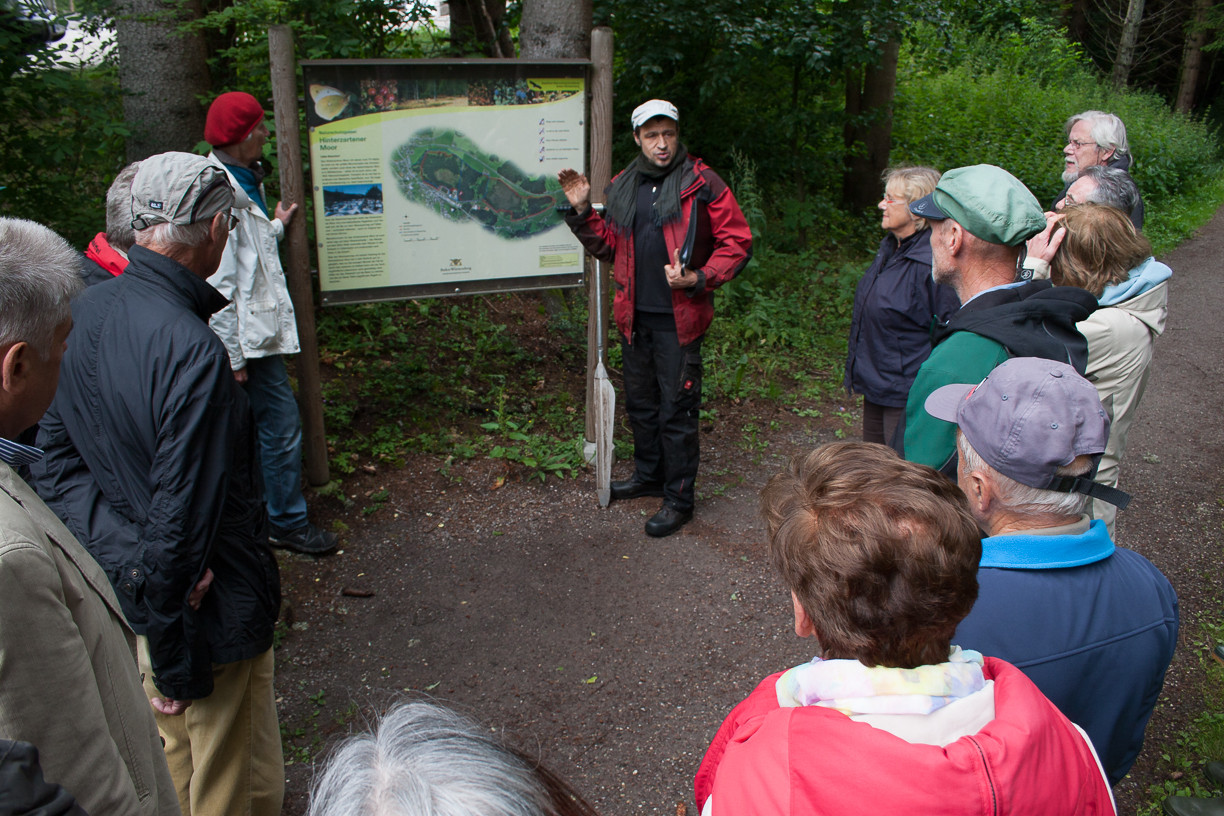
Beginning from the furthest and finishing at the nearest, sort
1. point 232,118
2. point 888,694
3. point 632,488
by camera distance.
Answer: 1. point 632,488
2. point 232,118
3. point 888,694

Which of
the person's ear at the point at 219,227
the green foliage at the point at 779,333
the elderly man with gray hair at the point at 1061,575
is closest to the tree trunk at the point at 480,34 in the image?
the green foliage at the point at 779,333

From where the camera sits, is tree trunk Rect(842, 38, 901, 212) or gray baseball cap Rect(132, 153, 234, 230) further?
tree trunk Rect(842, 38, 901, 212)

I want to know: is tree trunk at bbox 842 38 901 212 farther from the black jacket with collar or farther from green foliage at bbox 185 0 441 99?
the black jacket with collar

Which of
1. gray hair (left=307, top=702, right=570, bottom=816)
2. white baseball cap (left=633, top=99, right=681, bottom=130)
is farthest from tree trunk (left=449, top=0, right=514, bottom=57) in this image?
gray hair (left=307, top=702, right=570, bottom=816)

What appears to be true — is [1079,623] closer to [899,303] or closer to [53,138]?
[899,303]

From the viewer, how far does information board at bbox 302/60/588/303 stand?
4.13 m

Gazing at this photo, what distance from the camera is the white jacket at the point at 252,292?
3723 mm

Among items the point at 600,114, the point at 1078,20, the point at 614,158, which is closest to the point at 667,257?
the point at 600,114

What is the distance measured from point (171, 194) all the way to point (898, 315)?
297 cm

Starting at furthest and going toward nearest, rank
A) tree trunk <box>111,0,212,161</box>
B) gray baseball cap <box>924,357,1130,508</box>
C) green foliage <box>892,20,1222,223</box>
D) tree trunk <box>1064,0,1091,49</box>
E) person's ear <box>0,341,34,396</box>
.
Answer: tree trunk <box>1064,0,1091,49</box>
green foliage <box>892,20,1222,223</box>
tree trunk <box>111,0,212,161</box>
gray baseball cap <box>924,357,1130,508</box>
person's ear <box>0,341,34,396</box>

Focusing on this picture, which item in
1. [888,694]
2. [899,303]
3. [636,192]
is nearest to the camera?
[888,694]

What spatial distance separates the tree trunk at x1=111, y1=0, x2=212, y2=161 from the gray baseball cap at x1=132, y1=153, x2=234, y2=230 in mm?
2908

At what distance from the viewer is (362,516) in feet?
15.0

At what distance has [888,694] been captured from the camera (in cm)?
120
